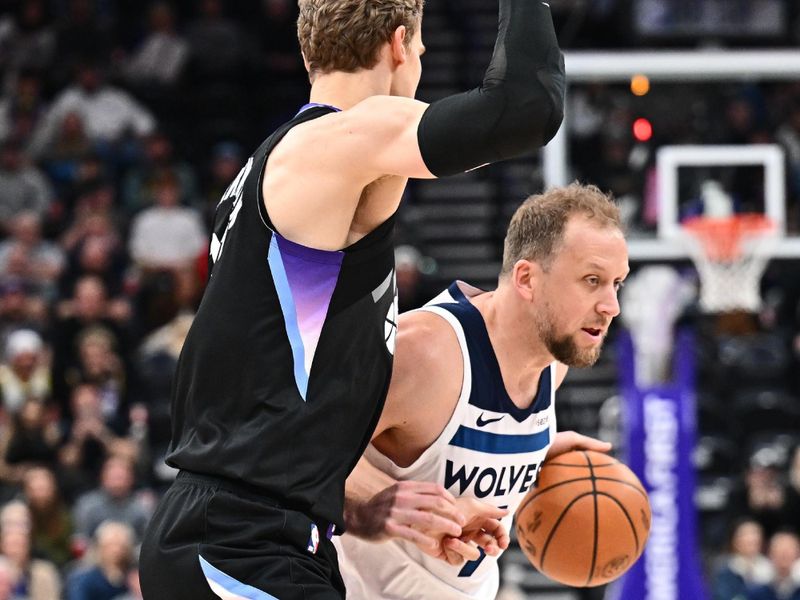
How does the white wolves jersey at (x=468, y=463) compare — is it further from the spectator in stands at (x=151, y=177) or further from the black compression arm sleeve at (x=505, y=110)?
the spectator in stands at (x=151, y=177)

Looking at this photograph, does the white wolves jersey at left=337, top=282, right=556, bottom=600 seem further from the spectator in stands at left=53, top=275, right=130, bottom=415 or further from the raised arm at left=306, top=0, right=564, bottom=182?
the spectator in stands at left=53, top=275, right=130, bottom=415

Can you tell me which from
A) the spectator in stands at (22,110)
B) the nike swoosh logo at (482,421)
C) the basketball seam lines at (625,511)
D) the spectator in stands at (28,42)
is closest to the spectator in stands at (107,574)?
the basketball seam lines at (625,511)

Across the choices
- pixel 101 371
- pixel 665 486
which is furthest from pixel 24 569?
pixel 665 486

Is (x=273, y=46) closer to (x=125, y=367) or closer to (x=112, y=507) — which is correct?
(x=125, y=367)

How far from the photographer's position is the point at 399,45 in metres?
3.49

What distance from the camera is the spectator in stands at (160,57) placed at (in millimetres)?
15078

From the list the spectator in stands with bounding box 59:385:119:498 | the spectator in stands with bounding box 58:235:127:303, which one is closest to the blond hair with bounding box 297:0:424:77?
the spectator in stands with bounding box 59:385:119:498

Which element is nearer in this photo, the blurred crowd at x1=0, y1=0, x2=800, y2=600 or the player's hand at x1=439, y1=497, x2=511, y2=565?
the player's hand at x1=439, y1=497, x2=511, y2=565

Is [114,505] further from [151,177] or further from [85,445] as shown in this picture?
[151,177]

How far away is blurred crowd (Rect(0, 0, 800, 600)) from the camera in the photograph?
1034cm

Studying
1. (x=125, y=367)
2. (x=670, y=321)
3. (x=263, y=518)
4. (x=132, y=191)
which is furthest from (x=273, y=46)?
(x=263, y=518)

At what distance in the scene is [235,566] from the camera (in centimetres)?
334

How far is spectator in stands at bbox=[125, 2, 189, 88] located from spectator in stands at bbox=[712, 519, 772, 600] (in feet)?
25.7

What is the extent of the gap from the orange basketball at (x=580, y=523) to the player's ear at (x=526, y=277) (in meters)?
0.77
